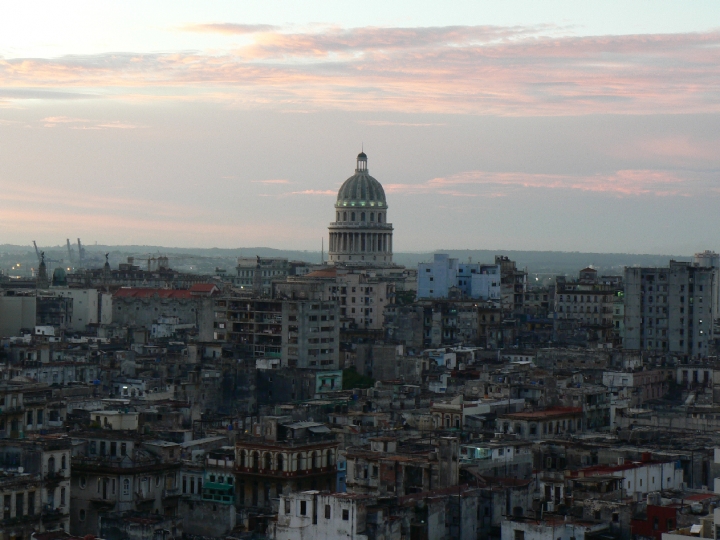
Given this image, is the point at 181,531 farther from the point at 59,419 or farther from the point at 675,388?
the point at 675,388

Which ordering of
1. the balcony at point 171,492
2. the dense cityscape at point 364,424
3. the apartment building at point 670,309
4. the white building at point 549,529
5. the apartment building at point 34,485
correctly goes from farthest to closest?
the apartment building at point 670,309 < the balcony at point 171,492 < the dense cityscape at point 364,424 < the apartment building at point 34,485 < the white building at point 549,529

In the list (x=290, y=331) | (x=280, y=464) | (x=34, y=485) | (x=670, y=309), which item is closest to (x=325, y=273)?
(x=670, y=309)

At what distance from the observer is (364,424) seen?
301 ft

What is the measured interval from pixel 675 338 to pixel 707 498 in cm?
8920

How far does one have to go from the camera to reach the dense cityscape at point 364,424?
6372cm

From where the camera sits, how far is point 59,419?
3403 inches

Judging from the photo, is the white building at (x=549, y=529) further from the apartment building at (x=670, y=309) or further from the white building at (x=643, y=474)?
the apartment building at (x=670, y=309)

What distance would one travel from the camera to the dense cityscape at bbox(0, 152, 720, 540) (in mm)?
63719

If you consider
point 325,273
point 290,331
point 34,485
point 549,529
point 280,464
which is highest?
point 325,273

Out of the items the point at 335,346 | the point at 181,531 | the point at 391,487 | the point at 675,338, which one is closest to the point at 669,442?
the point at 391,487

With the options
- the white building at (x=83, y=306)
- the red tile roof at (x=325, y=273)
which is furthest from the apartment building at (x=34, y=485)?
the red tile roof at (x=325, y=273)

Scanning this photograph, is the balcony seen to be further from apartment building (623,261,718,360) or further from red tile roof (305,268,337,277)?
red tile roof (305,268,337,277)

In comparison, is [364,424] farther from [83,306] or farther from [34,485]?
[83,306]

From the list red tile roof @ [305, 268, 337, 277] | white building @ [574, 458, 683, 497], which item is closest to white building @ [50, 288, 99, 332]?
red tile roof @ [305, 268, 337, 277]
